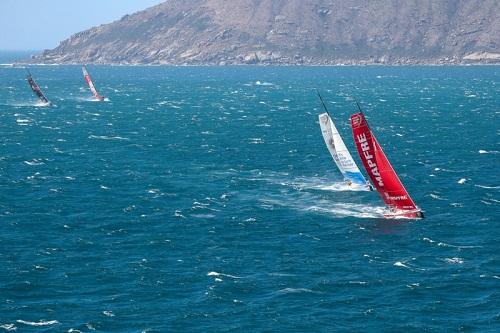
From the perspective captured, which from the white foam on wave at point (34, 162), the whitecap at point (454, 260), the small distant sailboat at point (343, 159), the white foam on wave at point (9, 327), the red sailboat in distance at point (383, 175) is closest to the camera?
the white foam on wave at point (9, 327)

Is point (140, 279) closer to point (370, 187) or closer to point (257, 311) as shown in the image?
point (257, 311)

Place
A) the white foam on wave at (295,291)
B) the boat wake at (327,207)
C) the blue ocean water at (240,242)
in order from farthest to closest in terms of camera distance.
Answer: the boat wake at (327,207), the white foam on wave at (295,291), the blue ocean water at (240,242)

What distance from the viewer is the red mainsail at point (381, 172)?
Result: 9494 centimetres

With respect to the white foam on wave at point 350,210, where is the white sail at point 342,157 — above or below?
above

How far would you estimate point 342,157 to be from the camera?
11425cm

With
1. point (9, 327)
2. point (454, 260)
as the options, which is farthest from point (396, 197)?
point (9, 327)

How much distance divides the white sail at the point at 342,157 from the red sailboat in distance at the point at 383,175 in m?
8.98

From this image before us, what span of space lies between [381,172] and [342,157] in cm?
1520

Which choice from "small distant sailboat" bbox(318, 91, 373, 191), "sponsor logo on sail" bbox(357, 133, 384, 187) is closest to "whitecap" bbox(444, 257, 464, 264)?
"sponsor logo on sail" bbox(357, 133, 384, 187)

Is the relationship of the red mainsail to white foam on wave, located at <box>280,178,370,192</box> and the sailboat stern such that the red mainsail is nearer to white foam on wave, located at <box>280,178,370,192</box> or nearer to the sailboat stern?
the sailboat stern

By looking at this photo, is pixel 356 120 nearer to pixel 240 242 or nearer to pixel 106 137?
pixel 240 242

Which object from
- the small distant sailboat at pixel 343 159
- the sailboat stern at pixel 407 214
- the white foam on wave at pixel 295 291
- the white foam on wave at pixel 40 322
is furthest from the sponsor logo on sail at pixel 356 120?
the white foam on wave at pixel 40 322

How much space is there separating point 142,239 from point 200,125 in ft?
317

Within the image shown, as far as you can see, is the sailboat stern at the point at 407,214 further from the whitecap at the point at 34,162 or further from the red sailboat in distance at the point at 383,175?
the whitecap at the point at 34,162
